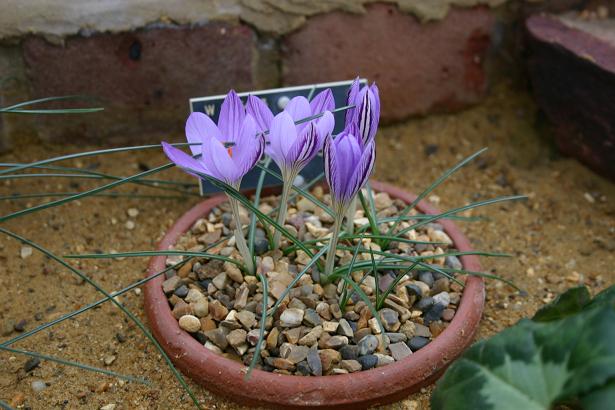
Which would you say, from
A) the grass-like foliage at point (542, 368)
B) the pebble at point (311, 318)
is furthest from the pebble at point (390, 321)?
the grass-like foliage at point (542, 368)

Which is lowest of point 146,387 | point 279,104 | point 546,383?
point 146,387

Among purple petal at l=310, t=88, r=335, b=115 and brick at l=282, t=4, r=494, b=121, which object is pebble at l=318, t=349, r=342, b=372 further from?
brick at l=282, t=4, r=494, b=121

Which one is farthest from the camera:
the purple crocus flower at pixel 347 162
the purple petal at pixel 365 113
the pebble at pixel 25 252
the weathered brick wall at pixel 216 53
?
the weathered brick wall at pixel 216 53

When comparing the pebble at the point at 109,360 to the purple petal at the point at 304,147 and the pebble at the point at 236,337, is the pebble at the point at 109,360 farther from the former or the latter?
the purple petal at the point at 304,147

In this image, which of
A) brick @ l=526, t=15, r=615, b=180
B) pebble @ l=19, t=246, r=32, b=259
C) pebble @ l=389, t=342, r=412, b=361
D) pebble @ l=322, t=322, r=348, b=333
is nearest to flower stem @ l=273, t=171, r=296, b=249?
pebble @ l=322, t=322, r=348, b=333

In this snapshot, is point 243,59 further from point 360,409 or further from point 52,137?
point 360,409

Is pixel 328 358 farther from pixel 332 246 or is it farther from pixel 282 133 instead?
pixel 282 133

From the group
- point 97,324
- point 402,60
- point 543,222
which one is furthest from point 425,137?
point 97,324
